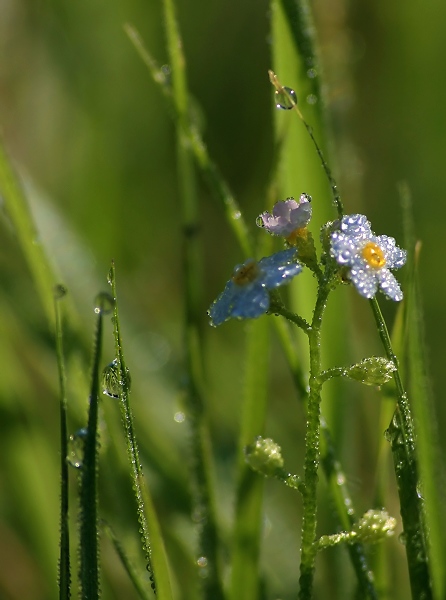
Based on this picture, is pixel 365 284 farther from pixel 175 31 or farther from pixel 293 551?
pixel 293 551

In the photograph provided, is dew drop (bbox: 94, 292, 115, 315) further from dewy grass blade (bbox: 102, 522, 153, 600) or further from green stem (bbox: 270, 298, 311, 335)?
dewy grass blade (bbox: 102, 522, 153, 600)

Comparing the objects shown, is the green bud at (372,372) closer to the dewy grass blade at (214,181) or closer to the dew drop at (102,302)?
the dew drop at (102,302)

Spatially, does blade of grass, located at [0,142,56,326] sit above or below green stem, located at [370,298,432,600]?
above

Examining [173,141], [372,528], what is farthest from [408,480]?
[173,141]

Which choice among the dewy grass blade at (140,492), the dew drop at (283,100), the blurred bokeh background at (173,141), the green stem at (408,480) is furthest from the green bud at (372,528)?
the blurred bokeh background at (173,141)

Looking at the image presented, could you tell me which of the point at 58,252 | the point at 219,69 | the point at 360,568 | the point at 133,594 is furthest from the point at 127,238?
the point at 360,568

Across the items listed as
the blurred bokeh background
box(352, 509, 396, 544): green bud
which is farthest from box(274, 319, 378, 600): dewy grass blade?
the blurred bokeh background

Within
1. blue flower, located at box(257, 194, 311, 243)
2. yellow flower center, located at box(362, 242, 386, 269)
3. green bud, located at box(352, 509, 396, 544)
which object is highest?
blue flower, located at box(257, 194, 311, 243)

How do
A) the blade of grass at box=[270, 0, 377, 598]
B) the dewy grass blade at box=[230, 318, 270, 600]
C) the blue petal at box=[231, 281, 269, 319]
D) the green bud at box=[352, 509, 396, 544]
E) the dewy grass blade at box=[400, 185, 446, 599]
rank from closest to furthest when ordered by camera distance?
1. the blue petal at box=[231, 281, 269, 319]
2. the green bud at box=[352, 509, 396, 544]
3. the dewy grass blade at box=[400, 185, 446, 599]
4. the dewy grass blade at box=[230, 318, 270, 600]
5. the blade of grass at box=[270, 0, 377, 598]
